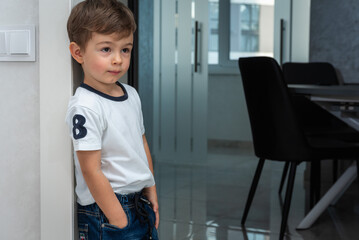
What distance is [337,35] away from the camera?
4.56m

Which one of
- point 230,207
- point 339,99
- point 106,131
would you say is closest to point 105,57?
point 106,131

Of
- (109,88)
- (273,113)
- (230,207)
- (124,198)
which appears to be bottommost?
(230,207)

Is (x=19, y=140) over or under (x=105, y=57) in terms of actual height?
under

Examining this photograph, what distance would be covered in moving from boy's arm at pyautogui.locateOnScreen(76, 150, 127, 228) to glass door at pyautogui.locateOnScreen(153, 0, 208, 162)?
363 cm

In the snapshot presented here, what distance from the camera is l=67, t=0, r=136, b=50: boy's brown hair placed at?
1.19m

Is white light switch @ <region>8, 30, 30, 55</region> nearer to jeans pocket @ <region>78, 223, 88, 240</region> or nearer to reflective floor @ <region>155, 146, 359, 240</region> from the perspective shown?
jeans pocket @ <region>78, 223, 88, 240</region>

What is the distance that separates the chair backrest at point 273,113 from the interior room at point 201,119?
15 mm

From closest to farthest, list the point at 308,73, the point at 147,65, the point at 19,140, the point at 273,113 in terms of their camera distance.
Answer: the point at 19,140
the point at 273,113
the point at 308,73
the point at 147,65

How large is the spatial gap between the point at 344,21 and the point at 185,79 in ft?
4.95

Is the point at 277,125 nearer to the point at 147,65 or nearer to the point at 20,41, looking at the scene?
the point at 20,41

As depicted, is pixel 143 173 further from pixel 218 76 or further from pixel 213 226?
pixel 218 76

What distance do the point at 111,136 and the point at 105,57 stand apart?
0.19 metres

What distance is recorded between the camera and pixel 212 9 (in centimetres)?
637

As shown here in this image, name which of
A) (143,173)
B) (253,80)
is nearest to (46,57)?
(143,173)
